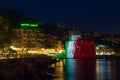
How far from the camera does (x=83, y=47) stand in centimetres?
18200

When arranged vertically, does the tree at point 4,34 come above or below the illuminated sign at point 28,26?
below

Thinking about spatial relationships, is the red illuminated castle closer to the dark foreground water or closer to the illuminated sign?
the illuminated sign

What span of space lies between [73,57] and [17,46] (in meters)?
37.3

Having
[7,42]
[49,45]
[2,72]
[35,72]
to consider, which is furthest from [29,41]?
[2,72]

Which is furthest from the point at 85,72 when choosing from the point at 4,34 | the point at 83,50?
the point at 83,50

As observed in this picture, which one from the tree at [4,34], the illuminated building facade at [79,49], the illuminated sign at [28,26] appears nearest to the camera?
the tree at [4,34]

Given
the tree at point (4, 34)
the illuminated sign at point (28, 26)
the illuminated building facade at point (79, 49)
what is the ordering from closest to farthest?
1. the tree at point (4, 34)
2. the illuminated sign at point (28, 26)
3. the illuminated building facade at point (79, 49)

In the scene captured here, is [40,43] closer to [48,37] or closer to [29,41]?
[29,41]

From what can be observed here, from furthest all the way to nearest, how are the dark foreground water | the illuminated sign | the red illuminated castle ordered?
1. the red illuminated castle
2. the illuminated sign
3. the dark foreground water

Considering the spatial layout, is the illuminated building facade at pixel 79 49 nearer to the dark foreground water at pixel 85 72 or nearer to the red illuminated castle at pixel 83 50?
the red illuminated castle at pixel 83 50

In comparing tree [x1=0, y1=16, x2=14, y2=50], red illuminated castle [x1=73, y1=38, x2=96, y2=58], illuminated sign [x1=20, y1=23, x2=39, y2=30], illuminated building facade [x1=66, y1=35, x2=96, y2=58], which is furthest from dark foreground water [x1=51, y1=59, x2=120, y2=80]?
red illuminated castle [x1=73, y1=38, x2=96, y2=58]

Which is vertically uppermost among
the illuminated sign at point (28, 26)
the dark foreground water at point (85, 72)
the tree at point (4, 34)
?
the illuminated sign at point (28, 26)

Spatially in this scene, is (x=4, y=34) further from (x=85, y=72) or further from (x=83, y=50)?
(x=83, y=50)

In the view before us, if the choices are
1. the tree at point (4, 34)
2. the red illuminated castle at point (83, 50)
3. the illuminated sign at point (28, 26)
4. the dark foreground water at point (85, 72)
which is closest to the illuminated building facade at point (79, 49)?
the red illuminated castle at point (83, 50)
